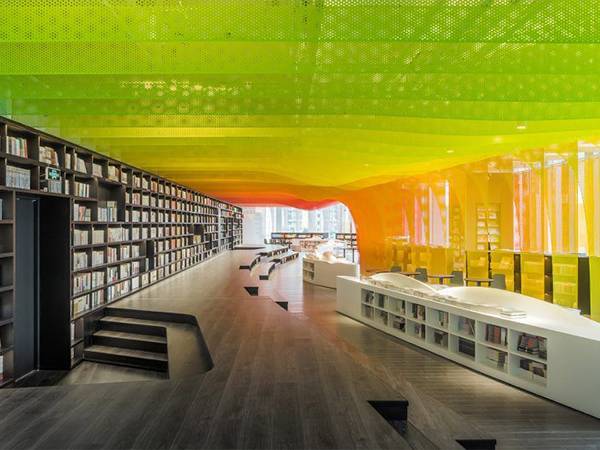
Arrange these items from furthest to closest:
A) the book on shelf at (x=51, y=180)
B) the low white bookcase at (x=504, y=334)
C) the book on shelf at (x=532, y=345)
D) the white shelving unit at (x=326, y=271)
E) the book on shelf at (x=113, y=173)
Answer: the white shelving unit at (x=326, y=271), the book on shelf at (x=113, y=173), the book on shelf at (x=51, y=180), the book on shelf at (x=532, y=345), the low white bookcase at (x=504, y=334)

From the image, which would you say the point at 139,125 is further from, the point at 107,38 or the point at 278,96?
the point at 107,38

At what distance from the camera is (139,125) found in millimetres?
5402

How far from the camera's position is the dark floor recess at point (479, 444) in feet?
10.1

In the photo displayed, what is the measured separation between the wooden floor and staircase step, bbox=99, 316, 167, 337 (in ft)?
3.47

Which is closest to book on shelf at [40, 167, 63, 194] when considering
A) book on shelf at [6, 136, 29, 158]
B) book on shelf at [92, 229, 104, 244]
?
book on shelf at [6, 136, 29, 158]

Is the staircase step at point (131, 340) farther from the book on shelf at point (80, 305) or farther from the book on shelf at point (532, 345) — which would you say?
the book on shelf at point (532, 345)

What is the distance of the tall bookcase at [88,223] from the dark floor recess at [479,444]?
481 cm

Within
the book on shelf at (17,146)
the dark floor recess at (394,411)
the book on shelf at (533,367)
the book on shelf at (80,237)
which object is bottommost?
the book on shelf at (533,367)

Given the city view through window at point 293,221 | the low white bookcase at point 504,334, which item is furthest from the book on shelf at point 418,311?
the city view through window at point 293,221

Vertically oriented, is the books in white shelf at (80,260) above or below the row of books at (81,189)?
below

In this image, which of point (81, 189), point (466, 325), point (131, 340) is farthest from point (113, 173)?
point (466, 325)

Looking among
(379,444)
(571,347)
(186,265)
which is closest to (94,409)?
(379,444)

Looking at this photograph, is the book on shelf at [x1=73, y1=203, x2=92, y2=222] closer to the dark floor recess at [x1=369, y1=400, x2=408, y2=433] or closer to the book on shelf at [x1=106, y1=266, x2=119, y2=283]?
the book on shelf at [x1=106, y1=266, x2=119, y2=283]

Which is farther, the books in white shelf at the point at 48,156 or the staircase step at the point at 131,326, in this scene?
the staircase step at the point at 131,326
